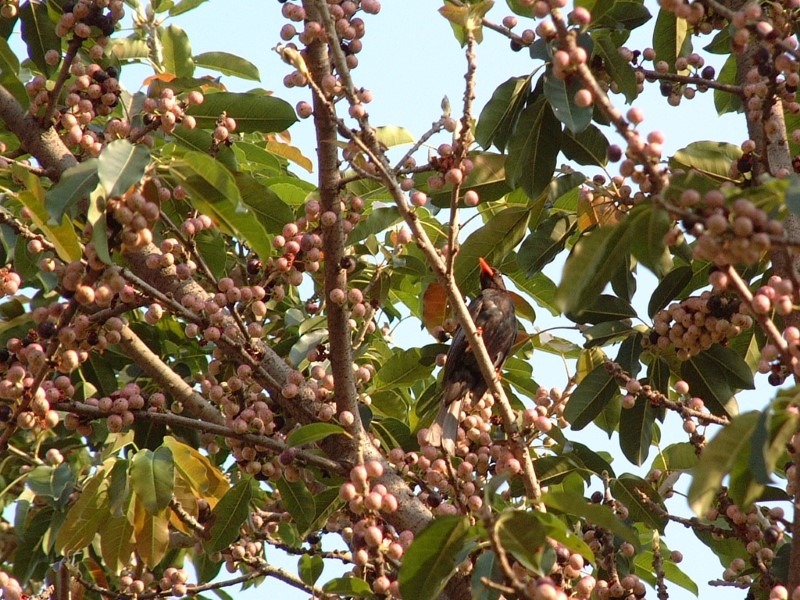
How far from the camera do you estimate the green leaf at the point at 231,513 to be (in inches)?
125

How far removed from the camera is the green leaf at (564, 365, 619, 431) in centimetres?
346

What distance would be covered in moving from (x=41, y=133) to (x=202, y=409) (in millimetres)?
1033

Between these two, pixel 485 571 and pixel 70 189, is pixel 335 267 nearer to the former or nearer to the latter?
pixel 70 189

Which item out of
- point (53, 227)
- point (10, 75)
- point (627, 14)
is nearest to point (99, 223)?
point (53, 227)

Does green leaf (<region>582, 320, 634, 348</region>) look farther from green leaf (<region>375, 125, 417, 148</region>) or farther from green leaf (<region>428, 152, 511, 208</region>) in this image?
green leaf (<region>375, 125, 417, 148</region>)

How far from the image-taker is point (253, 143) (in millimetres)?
4465

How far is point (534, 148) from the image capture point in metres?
Answer: 3.23

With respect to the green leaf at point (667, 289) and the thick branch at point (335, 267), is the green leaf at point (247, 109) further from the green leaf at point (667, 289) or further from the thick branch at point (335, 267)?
the green leaf at point (667, 289)

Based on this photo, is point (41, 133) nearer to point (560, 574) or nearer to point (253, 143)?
point (253, 143)

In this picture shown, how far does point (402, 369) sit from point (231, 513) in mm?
893

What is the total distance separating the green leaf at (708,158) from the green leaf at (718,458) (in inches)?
50.6

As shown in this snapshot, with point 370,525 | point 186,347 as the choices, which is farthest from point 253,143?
point 370,525

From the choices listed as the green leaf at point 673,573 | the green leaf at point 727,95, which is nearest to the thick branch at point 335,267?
the green leaf at point 673,573

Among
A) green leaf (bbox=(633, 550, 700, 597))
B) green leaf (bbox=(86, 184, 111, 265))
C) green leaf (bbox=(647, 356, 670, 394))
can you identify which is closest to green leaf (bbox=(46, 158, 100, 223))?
green leaf (bbox=(86, 184, 111, 265))
